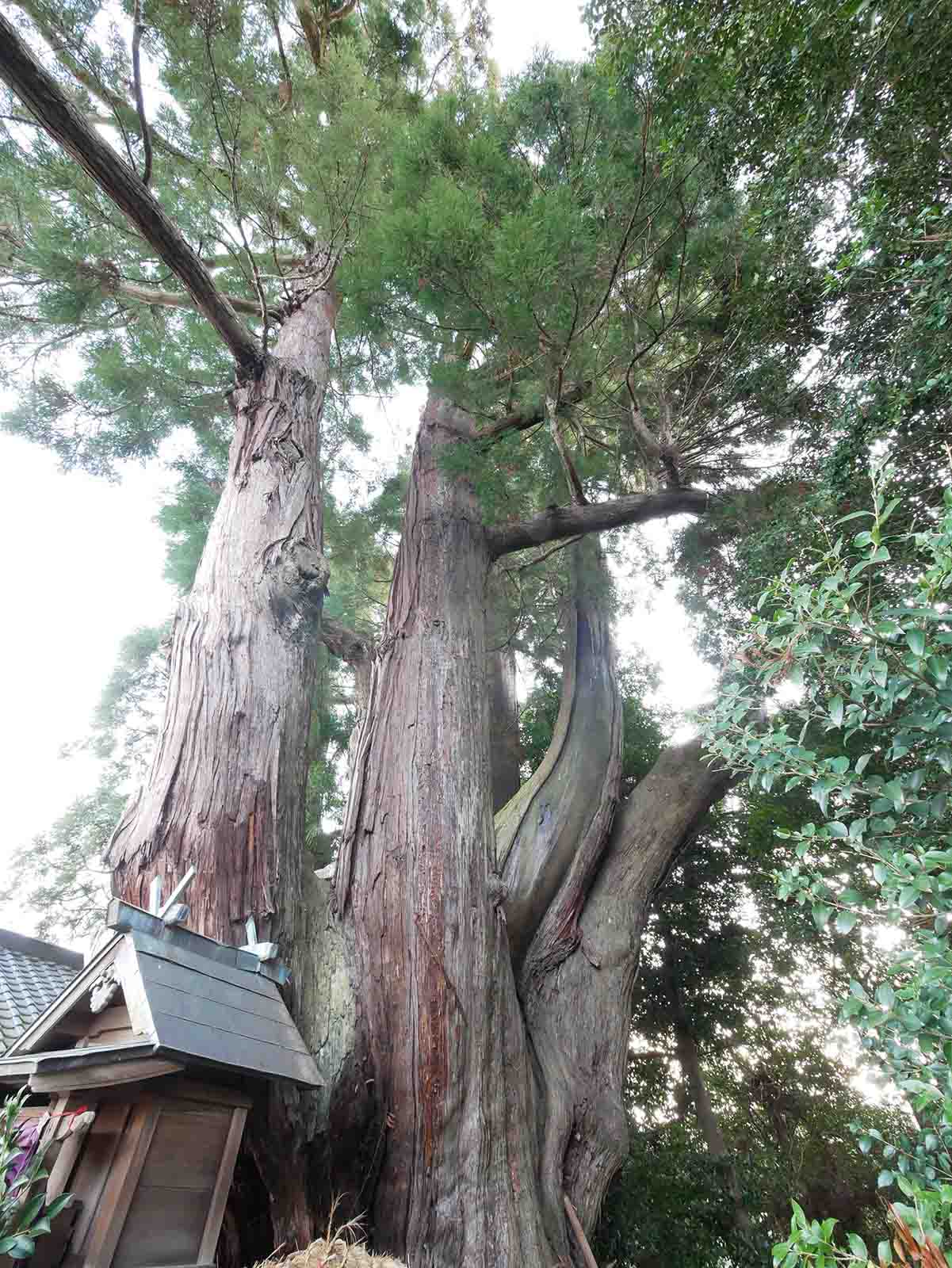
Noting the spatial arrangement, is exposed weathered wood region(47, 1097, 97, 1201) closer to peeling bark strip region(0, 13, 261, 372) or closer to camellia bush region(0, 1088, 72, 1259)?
camellia bush region(0, 1088, 72, 1259)

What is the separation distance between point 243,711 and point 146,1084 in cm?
112

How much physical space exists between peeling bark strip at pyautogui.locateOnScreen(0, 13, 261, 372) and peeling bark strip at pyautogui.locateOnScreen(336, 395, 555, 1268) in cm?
169

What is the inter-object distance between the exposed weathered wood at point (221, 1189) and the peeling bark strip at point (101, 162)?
2856 millimetres

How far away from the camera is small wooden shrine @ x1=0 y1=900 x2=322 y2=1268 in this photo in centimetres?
122

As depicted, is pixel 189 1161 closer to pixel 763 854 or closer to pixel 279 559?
pixel 279 559

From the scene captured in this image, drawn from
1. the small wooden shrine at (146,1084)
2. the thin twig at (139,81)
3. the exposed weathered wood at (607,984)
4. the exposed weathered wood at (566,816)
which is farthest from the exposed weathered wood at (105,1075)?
the thin twig at (139,81)

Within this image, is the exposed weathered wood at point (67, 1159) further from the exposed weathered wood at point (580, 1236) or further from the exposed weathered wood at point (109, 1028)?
the exposed weathered wood at point (580, 1236)

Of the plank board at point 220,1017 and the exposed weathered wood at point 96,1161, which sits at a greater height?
the plank board at point 220,1017

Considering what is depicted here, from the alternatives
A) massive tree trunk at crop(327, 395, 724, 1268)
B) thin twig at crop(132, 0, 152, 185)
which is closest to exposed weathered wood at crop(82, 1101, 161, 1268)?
massive tree trunk at crop(327, 395, 724, 1268)

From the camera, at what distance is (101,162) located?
2.20 meters

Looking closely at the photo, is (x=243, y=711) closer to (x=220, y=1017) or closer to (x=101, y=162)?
(x=220, y=1017)

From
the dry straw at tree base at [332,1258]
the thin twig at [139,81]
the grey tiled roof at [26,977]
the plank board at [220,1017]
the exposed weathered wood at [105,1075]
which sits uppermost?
the thin twig at [139,81]

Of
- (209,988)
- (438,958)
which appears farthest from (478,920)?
(209,988)

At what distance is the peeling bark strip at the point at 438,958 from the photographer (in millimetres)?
1909
